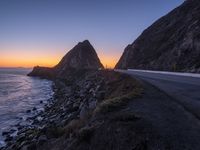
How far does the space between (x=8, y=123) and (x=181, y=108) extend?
17.8 meters

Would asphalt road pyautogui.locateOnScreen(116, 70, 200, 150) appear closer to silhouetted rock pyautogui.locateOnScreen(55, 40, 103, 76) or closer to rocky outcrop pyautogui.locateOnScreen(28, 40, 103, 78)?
rocky outcrop pyautogui.locateOnScreen(28, 40, 103, 78)

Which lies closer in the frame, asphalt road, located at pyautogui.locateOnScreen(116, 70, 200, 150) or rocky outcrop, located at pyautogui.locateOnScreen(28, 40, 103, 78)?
asphalt road, located at pyautogui.locateOnScreen(116, 70, 200, 150)

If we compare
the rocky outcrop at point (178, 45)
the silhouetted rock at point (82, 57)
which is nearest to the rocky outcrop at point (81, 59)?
the silhouetted rock at point (82, 57)

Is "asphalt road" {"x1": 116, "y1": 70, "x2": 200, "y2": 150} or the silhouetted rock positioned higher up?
the silhouetted rock

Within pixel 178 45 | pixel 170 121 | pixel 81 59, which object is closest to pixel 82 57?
pixel 81 59

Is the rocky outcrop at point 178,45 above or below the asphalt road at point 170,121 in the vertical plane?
above

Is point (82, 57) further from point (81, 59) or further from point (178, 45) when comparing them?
point (178, 45)

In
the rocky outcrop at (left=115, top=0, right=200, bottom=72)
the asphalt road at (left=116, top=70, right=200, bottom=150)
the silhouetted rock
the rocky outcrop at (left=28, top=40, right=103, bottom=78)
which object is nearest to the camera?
the asphalt road at (left=116, top=70, right=200, bottom=150)

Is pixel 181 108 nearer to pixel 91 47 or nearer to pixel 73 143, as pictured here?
pixel 73 143

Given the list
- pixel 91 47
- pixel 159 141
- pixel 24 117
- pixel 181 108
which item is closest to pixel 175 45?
pixel 24 117

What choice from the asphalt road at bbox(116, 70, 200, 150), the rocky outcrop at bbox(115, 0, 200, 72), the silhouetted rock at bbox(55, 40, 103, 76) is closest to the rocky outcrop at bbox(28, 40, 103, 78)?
the silhouetted rock at bbox(55, 40, 103, 76)

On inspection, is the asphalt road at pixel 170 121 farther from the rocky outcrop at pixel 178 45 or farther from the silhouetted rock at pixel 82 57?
the silhouetted rock at pixel 82 57

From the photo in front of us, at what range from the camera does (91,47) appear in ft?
615

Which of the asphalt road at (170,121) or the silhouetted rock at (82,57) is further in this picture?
the silhouetted rock at (82,57)
